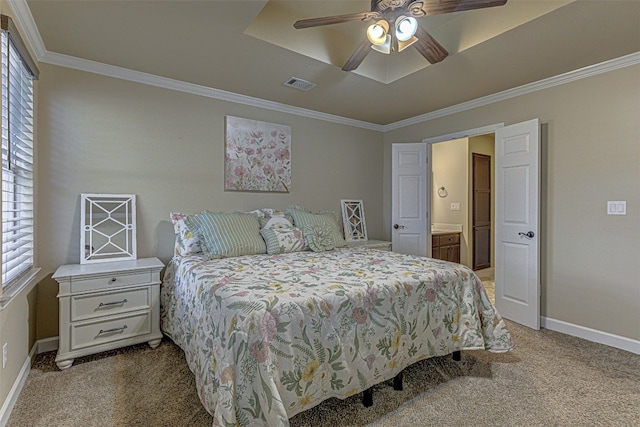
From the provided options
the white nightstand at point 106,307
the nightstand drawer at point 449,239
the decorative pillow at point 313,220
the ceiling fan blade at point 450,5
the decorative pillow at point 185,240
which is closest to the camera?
the ceiling fan blade at point 450,5

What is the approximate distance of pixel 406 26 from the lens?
1.78 meters

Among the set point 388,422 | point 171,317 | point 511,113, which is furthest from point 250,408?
point 511,113

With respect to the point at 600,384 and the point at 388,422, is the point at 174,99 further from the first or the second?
the point at 600,384

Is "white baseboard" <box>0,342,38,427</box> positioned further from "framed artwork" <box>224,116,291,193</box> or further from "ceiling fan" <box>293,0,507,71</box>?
"ceiling fan" <box>293,0,507,71</box>

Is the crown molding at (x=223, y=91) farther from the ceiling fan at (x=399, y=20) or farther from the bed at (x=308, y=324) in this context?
the bed at (x=308, y=324)

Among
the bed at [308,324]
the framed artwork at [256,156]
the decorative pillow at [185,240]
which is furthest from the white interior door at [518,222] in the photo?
the decorative pillow at [185,240]

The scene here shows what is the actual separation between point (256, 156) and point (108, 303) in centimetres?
198

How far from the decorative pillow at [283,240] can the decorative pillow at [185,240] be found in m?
0.59

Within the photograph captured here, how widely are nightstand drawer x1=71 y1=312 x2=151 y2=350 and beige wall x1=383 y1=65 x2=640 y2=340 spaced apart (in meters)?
3.64

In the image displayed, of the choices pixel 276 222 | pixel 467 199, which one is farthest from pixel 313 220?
pixel 467 199

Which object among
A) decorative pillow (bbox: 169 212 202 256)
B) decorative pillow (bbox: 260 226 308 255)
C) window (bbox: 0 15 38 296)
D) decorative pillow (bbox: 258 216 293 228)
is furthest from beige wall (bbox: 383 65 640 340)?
window (bbox: 0 15 38 296)

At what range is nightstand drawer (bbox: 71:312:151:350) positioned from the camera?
219cm

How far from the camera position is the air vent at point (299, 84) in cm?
298

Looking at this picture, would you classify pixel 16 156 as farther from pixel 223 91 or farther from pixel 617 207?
pixel 617 207
